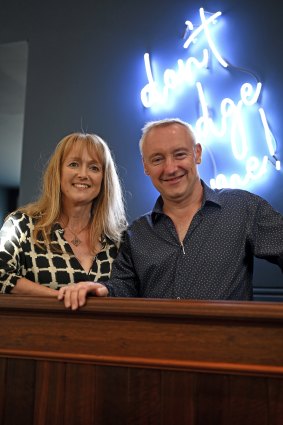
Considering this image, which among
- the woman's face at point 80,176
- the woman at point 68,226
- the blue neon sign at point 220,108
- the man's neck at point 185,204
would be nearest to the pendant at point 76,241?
the woman at point 68,226

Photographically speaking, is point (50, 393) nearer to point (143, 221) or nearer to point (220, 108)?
point (143, 221)

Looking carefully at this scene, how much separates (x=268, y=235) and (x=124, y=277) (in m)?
0.55

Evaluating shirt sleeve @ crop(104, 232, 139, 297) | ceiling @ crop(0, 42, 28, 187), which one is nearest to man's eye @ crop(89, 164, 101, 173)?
shirt sleeve @ crop(104, 232, 139, 297)

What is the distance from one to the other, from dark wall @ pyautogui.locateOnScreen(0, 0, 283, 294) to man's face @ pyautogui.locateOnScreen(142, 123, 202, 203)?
1.99 feet

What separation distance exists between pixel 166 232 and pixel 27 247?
0.53 metres

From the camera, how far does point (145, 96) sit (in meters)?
2.60

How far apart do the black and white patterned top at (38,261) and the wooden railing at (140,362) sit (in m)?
0.46

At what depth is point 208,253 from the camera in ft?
5.60

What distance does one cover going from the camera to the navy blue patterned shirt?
1.67 metres

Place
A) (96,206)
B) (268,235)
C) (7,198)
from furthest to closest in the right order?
(7,198)
(96,206)
(268,235)

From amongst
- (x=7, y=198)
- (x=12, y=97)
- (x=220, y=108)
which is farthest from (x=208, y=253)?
(x=7, y=198)

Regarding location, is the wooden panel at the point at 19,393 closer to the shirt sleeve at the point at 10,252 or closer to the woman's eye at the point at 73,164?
the shirt sleeve at the point at 10,252

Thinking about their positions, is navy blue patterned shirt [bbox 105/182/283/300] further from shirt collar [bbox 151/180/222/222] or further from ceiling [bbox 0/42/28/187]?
ceiling [bbox 0/42/28/187]

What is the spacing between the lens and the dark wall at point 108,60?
245cm
